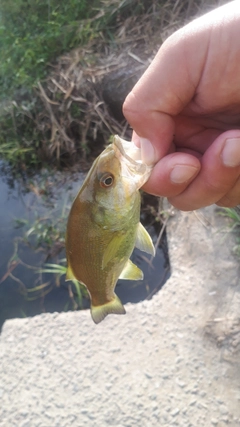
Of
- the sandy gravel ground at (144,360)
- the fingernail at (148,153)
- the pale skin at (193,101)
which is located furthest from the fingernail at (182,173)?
the sandy gravel ground at (144,360)

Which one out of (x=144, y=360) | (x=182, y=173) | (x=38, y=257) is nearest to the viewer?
(x=182, y=173)

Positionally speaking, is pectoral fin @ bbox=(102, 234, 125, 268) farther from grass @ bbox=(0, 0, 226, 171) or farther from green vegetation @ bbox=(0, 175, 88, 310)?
grass @ bbox=(0, 0, 226, 171)

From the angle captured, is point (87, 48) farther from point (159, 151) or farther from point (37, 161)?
point (159, 151)

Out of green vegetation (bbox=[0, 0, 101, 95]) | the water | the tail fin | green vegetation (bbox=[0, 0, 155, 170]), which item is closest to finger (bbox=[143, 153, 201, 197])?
the tail fin

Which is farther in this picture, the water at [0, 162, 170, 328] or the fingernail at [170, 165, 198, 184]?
the water at [0, 162, 170, 328]

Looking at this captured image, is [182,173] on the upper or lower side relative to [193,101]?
lower

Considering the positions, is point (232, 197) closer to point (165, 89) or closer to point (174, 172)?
point (174, 172)

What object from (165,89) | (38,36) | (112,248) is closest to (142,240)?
(112,248)

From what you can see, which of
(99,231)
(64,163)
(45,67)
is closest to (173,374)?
(99,231)
